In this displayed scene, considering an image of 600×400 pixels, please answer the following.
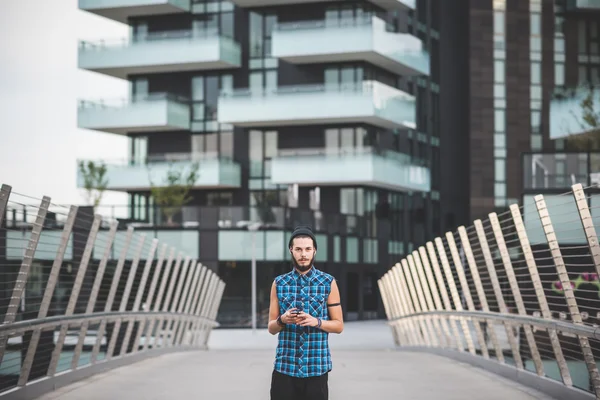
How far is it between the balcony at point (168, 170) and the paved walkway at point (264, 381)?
120 ft

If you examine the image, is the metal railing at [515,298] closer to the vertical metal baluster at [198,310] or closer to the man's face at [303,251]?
the man's face at [303,251]

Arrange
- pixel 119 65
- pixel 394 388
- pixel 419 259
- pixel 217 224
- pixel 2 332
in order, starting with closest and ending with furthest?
pixel 2 332
pixel 394 388
pixel 419 259
pixel 217 224
pixel 119 65

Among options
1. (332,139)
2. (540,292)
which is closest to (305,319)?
(540,292)

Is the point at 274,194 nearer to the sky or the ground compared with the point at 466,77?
nearer to the ground

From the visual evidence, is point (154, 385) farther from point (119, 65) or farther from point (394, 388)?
point (119, 65)

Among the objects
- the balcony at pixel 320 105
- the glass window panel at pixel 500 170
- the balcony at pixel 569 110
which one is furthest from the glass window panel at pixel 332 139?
the glass window panel at pixel 500 170

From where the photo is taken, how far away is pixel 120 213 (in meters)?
52.3

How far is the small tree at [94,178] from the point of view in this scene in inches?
2221

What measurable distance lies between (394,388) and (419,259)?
7306 mm

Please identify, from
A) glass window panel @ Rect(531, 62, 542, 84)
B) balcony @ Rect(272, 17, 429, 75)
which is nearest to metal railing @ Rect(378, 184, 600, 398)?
balcony @ Rect(272, 17, 429, 75)

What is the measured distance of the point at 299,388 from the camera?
6.97 m

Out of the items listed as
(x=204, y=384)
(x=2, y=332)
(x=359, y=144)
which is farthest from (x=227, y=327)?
(x=2, y=332)

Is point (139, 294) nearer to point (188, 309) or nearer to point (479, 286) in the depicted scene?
point (479, 286)

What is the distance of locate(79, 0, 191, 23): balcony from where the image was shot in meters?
54.9
